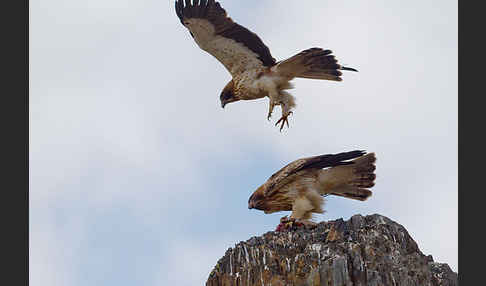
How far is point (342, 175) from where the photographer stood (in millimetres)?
18984

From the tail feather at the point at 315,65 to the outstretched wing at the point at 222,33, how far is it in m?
0.65

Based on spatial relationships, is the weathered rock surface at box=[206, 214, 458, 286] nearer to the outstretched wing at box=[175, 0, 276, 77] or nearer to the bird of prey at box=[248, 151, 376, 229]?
the bird of prey at box=[248, 151, 376, 229]

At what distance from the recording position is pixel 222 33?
2050cm

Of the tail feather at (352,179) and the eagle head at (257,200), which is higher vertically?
the tail feather at (352,179)

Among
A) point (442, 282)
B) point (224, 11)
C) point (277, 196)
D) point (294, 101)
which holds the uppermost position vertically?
point (224, 11)

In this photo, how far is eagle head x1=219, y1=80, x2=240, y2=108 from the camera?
68.7 feet

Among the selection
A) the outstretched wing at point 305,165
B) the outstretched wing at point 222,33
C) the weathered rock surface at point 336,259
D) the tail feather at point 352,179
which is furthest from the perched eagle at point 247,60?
the weathered rock surface at point 336,259

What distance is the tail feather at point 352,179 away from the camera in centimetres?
1891

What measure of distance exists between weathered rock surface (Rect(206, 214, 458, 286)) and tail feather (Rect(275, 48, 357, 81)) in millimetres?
2923

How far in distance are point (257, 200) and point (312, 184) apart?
1.01 meters

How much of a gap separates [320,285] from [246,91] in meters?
4.97

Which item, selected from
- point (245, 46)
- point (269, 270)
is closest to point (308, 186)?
point (269, 270)

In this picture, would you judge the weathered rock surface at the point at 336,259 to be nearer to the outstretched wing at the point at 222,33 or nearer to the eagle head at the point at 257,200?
the eagle head at the point at 257,200

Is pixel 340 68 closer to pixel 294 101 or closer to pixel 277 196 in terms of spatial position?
pixel 294 101
